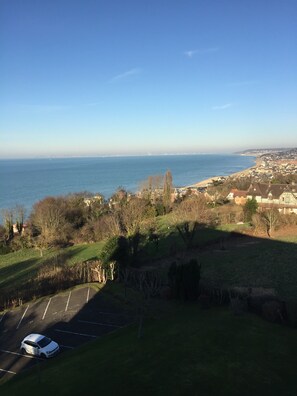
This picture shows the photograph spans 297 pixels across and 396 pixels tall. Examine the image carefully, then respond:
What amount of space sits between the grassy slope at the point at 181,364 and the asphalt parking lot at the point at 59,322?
3.94 feet

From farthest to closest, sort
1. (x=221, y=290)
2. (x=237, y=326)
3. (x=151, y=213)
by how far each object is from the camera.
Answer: (x=151, y=213)
(x=221, y=290)
(x=237, y=326)

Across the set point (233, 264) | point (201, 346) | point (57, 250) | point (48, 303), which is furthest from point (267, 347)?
point (57, 250)

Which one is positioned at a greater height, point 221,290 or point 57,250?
point 221,290

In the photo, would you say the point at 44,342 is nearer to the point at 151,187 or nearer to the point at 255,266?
the point at 255,266

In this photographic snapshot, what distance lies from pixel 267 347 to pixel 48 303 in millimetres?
12817

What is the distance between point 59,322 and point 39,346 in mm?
3222

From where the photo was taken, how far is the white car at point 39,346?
14.6 meters

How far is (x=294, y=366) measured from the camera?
11438mm

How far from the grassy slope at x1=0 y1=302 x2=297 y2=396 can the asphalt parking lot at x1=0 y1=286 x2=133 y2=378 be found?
3.94 feet

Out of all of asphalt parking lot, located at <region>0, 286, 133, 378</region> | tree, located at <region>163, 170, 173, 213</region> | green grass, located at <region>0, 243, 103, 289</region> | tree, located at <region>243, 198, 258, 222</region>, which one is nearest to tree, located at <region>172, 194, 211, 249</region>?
tree, located at <region>243, 198, 258, 222</region>

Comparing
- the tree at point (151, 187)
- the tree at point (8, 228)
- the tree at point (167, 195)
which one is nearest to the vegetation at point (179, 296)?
the tree at point (8, 228)

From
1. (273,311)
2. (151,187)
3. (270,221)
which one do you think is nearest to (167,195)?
(151,187)

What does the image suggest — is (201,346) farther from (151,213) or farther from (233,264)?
(151,213)

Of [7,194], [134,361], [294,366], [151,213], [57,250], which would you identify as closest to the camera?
[294,366]
